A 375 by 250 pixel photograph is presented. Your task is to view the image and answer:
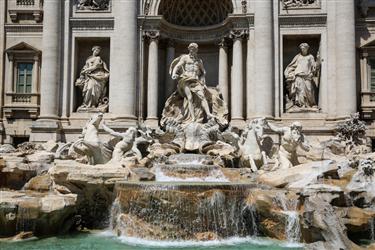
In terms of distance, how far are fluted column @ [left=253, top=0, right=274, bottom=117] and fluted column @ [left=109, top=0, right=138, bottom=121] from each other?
18.8 ft

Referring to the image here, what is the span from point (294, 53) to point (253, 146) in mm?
6705

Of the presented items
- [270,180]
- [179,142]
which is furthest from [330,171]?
[179,142]

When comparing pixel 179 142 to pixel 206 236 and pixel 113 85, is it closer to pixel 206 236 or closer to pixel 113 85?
pixel 113 85

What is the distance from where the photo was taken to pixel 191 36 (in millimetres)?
22453

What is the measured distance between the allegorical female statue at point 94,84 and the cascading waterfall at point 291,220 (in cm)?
1133

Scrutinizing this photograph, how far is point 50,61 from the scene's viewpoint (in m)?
20.7

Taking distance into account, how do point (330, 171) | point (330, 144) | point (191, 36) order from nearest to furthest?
1. point (330, 171)
2. point (330, 144)
3. point (191, 36)

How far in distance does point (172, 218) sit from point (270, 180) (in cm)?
368

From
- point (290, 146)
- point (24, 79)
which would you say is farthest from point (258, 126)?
point (24, 79)

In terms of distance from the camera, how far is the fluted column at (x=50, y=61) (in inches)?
809

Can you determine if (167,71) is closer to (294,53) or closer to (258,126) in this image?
(294,53)

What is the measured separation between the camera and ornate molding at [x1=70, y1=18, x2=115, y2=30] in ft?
69.6

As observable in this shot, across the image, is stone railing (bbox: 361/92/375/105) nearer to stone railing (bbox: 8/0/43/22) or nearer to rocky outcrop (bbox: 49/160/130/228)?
rocky outcrop (bbox: 49/160/130/228)

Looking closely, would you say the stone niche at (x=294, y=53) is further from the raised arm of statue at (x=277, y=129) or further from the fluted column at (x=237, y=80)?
the raised arm of statue at (x=277, y=129)
